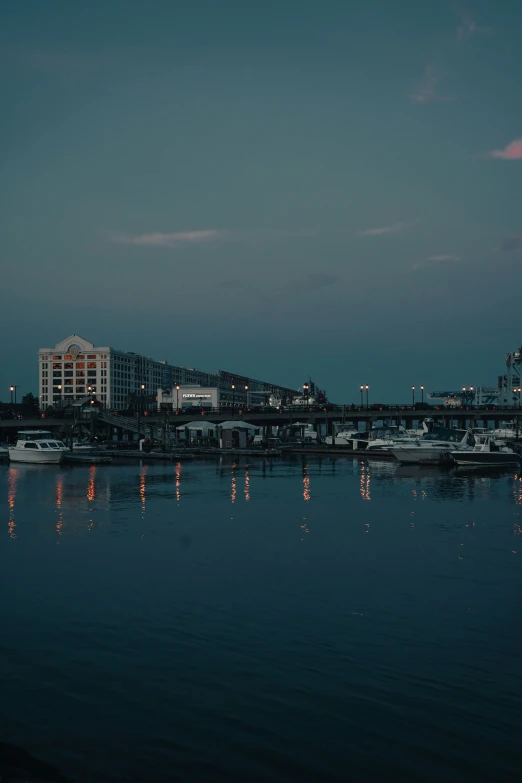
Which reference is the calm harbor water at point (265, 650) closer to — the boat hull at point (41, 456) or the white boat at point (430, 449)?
the white boat at point (430, 449)

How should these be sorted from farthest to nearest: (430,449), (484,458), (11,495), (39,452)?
(39,452)
(430,449)
(484,458)
(11,495)

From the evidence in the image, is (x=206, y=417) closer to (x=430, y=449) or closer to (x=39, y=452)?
(x=39, y=452)

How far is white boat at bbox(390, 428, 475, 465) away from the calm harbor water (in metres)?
39.8

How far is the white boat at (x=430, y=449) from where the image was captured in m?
76.4

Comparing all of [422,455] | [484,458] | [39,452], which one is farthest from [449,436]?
[39,452]

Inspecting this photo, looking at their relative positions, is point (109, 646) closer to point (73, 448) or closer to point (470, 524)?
point (470, 524)

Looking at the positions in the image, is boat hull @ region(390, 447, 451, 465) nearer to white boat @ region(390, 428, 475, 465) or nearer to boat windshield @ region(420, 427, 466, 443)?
white boat @ region(390, 428, 475, 465)

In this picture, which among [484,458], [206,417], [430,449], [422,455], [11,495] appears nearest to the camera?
[11,495]

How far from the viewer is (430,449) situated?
252 ft

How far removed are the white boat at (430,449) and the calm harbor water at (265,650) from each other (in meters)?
39.8

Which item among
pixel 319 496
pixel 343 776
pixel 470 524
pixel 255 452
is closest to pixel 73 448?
pixel 255 452

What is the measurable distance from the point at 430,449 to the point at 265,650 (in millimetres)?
63338

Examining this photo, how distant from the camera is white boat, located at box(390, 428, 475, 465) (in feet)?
251

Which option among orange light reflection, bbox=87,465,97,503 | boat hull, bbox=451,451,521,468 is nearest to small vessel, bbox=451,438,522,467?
boat hull, bbox=451,451,521,468
